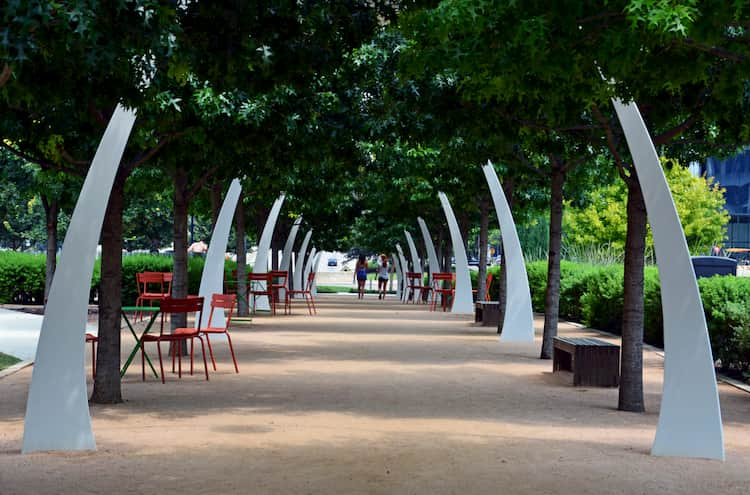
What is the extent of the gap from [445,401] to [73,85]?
529 centimetres

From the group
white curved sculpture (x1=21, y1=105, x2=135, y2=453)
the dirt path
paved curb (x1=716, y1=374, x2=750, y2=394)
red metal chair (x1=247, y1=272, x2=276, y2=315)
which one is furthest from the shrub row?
white curved sculpture (x1=21, y1=105, x2=135, y2=453)

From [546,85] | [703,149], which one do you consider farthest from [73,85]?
[703,149]

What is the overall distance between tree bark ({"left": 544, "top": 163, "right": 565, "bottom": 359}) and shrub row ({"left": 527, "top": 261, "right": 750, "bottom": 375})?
145 cm

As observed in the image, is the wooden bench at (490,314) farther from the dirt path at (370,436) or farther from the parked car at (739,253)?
the parked car at (739,253)

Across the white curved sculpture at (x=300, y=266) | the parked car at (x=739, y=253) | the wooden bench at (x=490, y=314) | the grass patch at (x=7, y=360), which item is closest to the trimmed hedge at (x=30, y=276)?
the wooden bench at (x=490, y=314)

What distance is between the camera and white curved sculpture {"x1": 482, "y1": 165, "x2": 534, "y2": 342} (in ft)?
64.7

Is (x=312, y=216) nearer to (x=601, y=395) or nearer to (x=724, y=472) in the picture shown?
(x=601, y=395)

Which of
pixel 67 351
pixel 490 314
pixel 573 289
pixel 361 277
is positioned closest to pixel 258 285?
pixel 490 314

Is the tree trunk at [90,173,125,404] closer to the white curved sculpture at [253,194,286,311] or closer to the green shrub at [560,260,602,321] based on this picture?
the green shrub at [560,260,602,321]

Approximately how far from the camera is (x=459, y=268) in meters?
31.1

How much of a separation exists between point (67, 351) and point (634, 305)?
5435mm

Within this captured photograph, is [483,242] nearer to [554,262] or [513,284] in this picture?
[513,284]

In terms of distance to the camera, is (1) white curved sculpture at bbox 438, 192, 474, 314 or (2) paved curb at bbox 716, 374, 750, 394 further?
(1) white curved sculpture at bbox 438, 192, 474, 314

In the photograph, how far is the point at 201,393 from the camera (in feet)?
38.4
